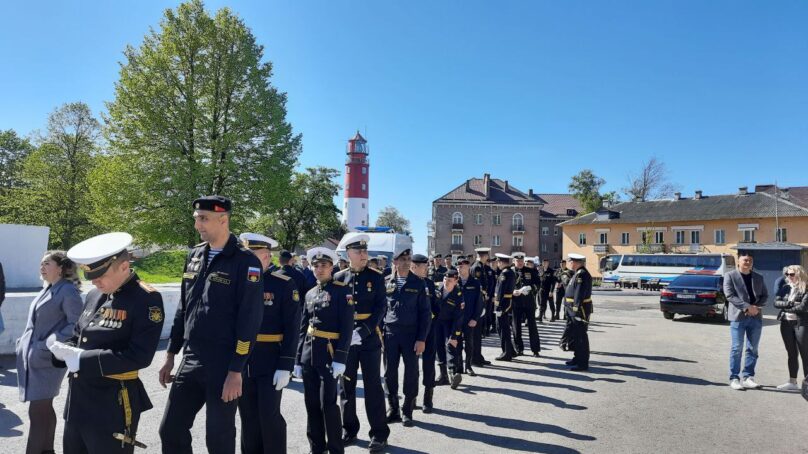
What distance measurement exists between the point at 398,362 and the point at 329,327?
147cm

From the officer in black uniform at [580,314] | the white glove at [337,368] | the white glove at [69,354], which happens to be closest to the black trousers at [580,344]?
the officer in black uniform at [580,314]

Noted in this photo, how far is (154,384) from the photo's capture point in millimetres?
7344

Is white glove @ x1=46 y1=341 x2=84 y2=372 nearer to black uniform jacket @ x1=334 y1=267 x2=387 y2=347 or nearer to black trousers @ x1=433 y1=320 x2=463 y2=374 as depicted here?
black uniform jacket @ x1=334 y1=267 x2=387 y2=347

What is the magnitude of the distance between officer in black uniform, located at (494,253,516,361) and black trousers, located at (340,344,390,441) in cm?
511

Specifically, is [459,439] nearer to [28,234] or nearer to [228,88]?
[28,234]

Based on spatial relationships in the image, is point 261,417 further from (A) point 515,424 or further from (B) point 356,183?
(B) point 356,183

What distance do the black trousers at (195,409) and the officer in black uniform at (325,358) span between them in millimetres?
1328

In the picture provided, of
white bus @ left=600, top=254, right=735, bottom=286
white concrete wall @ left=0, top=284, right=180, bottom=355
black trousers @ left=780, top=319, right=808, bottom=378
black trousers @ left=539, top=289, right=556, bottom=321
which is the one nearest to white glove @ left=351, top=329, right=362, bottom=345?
white concrete wall @ left=0, top=284, right=180, bottom=355

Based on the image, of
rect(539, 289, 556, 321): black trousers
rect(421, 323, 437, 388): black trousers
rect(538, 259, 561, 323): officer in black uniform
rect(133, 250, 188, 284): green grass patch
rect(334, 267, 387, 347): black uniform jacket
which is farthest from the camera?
rect(133, 250, 188, 284): green grass patch

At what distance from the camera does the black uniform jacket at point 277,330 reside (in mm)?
4000

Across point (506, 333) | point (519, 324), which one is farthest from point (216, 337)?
point (519, 324)

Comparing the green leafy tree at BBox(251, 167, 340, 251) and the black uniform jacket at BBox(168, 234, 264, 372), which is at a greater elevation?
the green leafy tree at BBox(251, 167, 340, 251)

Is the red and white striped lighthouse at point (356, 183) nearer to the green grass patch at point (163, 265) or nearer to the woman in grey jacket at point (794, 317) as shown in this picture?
the green grass patch at point (163, 265)

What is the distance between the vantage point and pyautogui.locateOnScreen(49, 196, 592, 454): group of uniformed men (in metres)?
3.08
